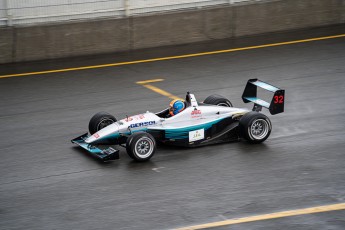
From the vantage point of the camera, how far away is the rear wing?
12.8 m

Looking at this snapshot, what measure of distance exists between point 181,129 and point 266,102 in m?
2.11

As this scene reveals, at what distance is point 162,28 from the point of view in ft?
65.5

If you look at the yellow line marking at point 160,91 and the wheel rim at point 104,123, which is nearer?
the wheel rim at point 104,123

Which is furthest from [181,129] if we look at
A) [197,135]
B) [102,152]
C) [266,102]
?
[266,102]

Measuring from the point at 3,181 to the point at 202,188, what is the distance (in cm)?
320

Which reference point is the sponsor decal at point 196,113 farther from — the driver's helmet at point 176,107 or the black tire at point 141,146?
the black tire at point 141,146

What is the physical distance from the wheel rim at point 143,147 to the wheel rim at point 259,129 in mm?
1906

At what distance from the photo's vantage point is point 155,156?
11.9 meters

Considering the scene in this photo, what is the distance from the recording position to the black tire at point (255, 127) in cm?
1212

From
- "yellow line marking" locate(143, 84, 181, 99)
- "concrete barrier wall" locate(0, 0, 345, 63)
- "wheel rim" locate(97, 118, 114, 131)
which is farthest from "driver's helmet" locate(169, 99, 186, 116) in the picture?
"concrete barrier wall" locate(0, 0, 345, 63)

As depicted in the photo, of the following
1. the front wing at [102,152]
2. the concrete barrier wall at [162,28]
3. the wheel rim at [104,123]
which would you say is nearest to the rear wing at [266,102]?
the wheel rim at [104,123]

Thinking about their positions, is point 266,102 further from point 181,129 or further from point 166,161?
point 166,161

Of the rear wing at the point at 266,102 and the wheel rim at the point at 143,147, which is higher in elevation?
the rear wing at the point at 266,102

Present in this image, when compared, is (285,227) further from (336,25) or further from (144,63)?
(336,25)
